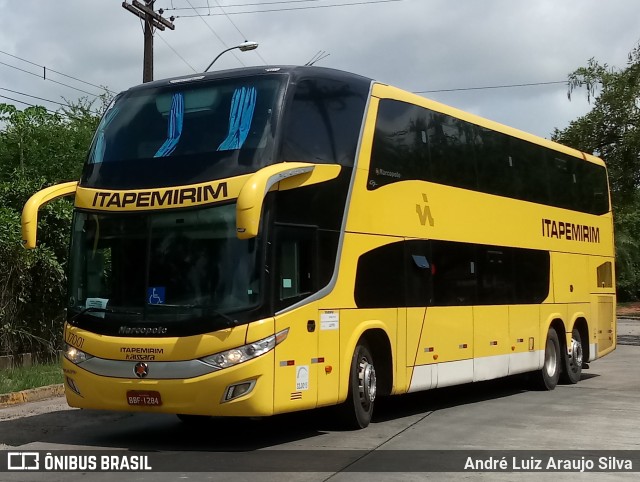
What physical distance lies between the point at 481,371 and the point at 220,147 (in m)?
6.48

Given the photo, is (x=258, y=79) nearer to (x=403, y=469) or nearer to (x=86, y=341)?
(x=86, y=341)

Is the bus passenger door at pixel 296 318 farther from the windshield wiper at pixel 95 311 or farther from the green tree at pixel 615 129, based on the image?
the green tree at pixel 615 129

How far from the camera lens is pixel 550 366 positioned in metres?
17.7

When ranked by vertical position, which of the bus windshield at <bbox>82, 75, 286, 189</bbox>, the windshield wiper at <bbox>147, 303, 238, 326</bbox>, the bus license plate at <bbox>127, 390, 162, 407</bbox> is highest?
the bus windshield at <bbox>82, 75, 286, 189</bbox>

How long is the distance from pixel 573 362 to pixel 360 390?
322 inches

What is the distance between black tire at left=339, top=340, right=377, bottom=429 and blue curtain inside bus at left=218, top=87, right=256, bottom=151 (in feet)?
9.87

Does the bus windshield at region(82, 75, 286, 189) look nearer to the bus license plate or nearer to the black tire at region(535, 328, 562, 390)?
the bus license plate

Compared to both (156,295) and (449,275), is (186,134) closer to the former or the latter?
(156,295)

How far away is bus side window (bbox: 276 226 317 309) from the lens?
10298 millimetres

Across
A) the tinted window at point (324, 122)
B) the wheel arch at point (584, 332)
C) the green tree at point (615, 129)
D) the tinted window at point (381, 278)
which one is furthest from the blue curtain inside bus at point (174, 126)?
the green tree at point (615, 129)

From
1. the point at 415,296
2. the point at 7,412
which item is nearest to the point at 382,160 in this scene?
the point at 415,296

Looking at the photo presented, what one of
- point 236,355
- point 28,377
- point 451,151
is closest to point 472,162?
point 451,151

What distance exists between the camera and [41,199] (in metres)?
10.8

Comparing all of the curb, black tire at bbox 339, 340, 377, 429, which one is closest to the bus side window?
black tire at bbox 339, 340, 377, 429
